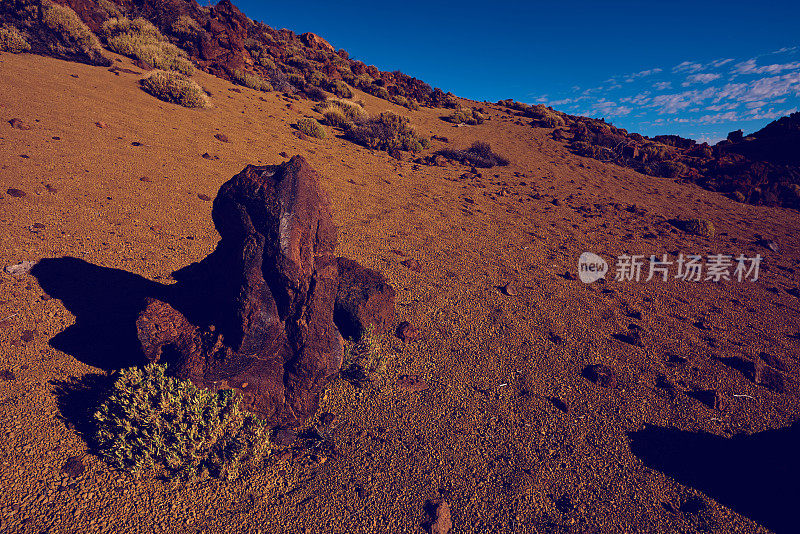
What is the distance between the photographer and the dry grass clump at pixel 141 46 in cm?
1248

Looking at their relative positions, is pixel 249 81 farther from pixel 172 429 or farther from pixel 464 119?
pixel 172 429

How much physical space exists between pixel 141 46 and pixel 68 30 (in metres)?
2.05

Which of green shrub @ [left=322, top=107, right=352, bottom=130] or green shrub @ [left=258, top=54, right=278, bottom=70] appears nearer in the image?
green shrub @ [left=322, top=107, right=352, bottom=130]

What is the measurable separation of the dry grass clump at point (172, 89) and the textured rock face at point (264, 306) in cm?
967

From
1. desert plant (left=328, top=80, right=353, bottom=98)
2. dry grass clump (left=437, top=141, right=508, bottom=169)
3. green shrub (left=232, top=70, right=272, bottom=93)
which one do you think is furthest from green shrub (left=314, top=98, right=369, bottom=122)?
dry grass clump (left=437, top=141, right=508, bottom=169)

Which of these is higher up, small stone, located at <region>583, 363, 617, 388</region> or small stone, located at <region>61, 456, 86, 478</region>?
small stone, located at <region>583, 363, 617, 388</region>

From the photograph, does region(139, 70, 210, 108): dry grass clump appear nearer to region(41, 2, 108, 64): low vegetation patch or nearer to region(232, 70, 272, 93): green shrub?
region(41, 2, 108, 64): low vegetation patch

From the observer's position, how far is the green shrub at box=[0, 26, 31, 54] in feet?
31.5

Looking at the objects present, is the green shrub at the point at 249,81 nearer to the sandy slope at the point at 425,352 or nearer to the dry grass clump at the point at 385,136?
the dry grass clump at the point at 385,136

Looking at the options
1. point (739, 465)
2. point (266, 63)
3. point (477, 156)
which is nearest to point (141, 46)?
point (266, 63)

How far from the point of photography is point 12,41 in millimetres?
9711

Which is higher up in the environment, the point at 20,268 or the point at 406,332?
the point at 20,268

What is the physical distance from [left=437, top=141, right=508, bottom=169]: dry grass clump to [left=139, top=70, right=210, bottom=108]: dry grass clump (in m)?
8.65

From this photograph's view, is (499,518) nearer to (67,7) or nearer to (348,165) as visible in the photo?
(348,165)
